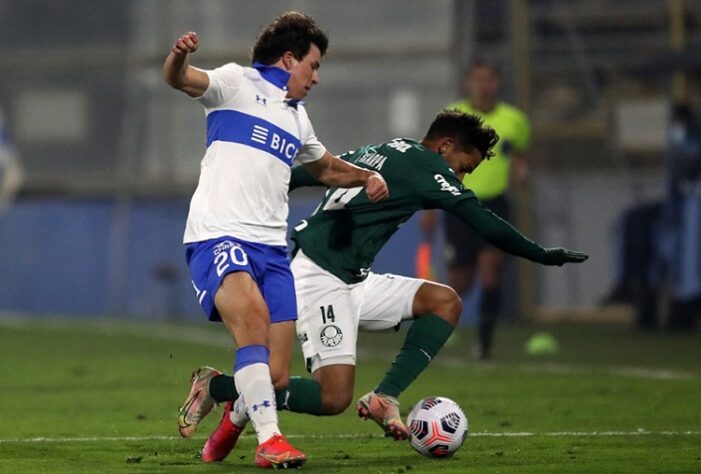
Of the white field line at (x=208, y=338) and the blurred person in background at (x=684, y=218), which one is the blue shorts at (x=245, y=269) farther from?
the blurred person in background at (x=684, y=218)

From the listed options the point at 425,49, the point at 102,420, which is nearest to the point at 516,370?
the point at 102,420

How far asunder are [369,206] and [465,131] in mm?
553

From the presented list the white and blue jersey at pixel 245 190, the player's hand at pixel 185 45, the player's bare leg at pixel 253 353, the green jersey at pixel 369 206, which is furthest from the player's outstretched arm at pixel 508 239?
the player's hand at pixel 185 45

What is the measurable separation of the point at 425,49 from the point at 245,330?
15.0 m

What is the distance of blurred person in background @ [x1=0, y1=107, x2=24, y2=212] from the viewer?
22547mm

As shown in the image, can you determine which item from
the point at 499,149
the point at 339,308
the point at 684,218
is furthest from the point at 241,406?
the point at 684,218

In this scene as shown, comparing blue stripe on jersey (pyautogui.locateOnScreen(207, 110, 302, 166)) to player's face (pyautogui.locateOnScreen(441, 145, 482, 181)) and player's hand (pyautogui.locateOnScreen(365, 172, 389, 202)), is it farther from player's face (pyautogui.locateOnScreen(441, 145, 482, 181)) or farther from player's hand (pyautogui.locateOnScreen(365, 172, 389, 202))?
player's face (pyautogui.locateOnScreen(441, 145, 482, 181))

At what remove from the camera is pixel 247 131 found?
6992 millimetres

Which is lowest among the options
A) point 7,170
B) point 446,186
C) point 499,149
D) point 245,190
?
point 245,190

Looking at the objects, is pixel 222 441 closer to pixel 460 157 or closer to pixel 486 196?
pixel 460 157

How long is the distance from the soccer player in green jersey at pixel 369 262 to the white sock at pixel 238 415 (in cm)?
44

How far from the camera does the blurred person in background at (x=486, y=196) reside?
13.5 metres

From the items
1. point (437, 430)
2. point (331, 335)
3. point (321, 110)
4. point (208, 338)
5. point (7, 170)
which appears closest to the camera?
point (437, 430)

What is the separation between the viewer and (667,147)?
17562 mm
